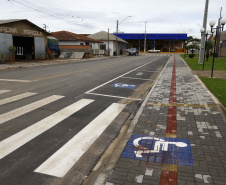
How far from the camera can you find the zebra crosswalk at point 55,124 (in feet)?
13.3

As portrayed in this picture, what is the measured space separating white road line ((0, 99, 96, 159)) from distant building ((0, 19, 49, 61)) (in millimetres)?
22400

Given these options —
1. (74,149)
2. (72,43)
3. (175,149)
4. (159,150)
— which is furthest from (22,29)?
(175,149)

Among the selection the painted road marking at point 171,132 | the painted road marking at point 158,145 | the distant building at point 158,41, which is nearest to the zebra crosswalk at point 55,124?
the painted road marking at point 158,145

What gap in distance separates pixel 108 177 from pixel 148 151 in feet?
3.92

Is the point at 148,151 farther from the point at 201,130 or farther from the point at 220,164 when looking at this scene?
the point at 201,130

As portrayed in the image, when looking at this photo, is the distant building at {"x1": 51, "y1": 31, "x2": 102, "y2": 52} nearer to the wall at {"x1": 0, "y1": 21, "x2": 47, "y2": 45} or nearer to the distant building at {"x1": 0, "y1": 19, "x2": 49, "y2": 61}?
the distant building at {"x1": 0, "y1": 19, "x2": 49, "y2": 61}

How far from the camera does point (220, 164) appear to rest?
3.91 metres

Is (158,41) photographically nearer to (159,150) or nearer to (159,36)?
(159,36)

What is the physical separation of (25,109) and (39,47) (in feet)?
92.1

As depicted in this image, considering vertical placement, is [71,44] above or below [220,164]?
Answer: above

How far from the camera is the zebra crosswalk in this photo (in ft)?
13.3

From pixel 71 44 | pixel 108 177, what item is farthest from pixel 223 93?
pixel 71 44

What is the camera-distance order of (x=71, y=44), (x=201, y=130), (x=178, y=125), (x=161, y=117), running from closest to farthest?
(x=201, y=130), (x=178, y=125), (x=161, y=117), (x=71, y=44)

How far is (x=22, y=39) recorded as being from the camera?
3406 cm
